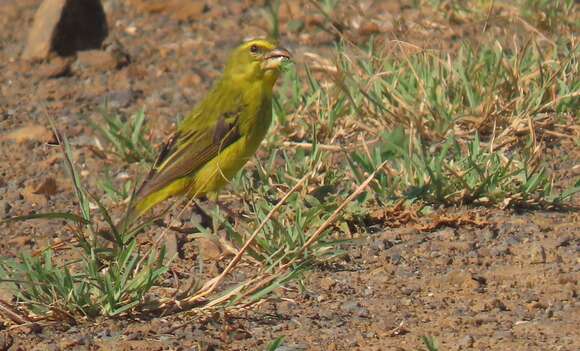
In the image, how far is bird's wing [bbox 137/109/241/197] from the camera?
6158 mm

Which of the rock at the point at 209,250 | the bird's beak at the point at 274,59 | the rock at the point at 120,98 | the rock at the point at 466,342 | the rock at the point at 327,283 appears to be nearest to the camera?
the rock at the point at 466,342

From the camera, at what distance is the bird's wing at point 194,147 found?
242 inches

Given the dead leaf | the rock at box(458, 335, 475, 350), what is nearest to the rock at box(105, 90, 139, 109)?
the dead leaf

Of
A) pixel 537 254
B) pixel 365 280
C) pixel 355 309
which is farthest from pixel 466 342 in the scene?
pixel 537 254

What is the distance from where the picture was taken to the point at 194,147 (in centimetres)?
629

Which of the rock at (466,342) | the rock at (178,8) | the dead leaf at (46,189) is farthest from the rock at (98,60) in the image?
the rock at (466,342)

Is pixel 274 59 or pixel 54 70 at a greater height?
pixel 274 59

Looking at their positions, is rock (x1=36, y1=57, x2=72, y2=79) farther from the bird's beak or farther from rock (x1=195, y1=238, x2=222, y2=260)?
rock (x1=195, y1=238, x2=222, y2=260)

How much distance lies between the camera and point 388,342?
4570 millimetres

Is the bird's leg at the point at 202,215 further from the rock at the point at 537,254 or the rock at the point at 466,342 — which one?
the rock at the point at 466,342

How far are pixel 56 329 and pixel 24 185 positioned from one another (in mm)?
2224

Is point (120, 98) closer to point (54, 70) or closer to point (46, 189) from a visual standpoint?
point (54, 70)

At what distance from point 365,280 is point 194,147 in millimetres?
1467

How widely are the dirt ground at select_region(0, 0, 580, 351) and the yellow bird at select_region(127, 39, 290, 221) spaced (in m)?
0.60
